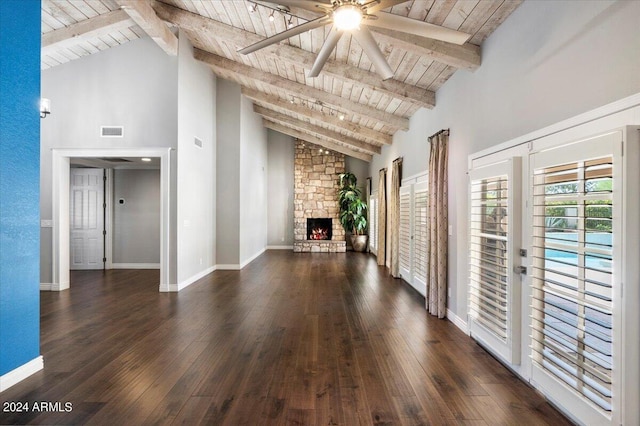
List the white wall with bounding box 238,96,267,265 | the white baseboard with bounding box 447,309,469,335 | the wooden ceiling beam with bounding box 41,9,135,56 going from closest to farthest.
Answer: the white baseboard with bounding box 447,309,469,335 < the wooden ceiling beam with bounding box 41,9,135,56 < the white wall with bounding box 238,96,267,265

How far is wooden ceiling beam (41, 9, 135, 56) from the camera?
5273 mm

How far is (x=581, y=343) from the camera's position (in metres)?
2.20

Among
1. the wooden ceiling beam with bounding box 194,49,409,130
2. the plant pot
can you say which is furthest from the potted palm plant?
the wooden ceiling beam with bounding box 194,49,409,130

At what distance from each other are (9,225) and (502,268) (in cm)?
427

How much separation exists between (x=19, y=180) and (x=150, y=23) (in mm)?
3275

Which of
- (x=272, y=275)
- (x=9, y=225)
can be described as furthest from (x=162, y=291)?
(x=9, y=225)

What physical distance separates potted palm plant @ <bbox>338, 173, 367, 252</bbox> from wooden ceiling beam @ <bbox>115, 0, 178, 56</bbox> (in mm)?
7230

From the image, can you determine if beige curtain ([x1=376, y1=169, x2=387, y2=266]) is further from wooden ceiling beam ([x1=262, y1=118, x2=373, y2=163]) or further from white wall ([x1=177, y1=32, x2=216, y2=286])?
white wall ([x1=177, y1=32, x2=216, y2=286])

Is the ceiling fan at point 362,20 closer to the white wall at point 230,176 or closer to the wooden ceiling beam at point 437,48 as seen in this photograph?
the wooden ceiling beam at point 437,48

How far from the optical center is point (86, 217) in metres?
8.16

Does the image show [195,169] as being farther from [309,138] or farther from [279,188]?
[279,188]

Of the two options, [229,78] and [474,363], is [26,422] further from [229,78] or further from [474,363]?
[229,78]

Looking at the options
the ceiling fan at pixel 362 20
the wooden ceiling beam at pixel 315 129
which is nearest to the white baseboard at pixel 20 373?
the ceiling fan at pixel 362 20

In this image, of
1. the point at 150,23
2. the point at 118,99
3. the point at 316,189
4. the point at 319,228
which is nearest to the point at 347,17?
the point at 150,23
